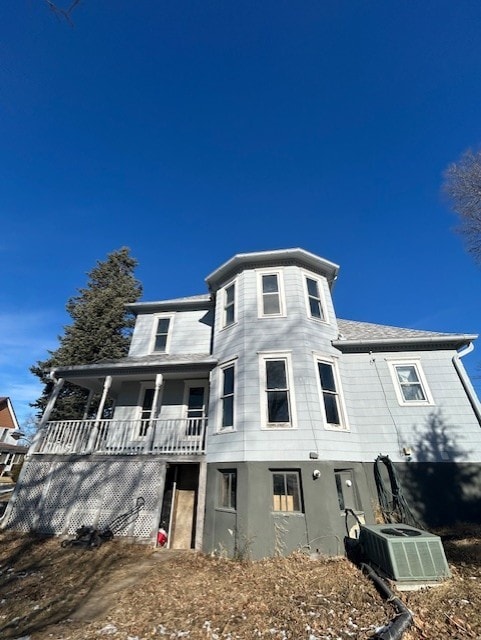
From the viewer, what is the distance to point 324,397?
922 centimetres

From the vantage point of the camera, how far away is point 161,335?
13.7 meters

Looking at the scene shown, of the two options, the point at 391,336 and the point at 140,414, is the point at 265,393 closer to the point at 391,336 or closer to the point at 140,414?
the point at 391,336

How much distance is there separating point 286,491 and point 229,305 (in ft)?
21.8

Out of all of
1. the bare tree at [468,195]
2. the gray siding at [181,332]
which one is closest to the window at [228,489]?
the gray siding at [181,332]

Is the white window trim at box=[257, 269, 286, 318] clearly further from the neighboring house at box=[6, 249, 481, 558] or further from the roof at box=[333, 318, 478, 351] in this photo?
the roof at box=[333, 318, 478, 351]

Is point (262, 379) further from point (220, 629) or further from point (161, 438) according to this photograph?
point (220, 629)

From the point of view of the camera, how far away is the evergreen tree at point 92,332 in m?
19.1

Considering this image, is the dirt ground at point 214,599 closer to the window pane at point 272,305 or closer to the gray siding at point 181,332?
the window pane at point 272,305

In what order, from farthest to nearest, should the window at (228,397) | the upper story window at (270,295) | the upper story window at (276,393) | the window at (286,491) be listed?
1. the upper story window at (270,295)
2. the window at (228,397)
3. the upper story window at (276,393)
4. the window at (286,491)

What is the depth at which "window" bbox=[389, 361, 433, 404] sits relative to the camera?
9.82 metres

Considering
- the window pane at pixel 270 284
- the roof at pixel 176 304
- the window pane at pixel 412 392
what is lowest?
the window pane at pixel 412 392

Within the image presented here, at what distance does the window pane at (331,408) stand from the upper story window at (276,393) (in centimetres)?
130

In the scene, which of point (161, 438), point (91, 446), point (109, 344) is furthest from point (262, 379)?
point (109, 344)

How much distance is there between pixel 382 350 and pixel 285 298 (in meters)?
4.12
